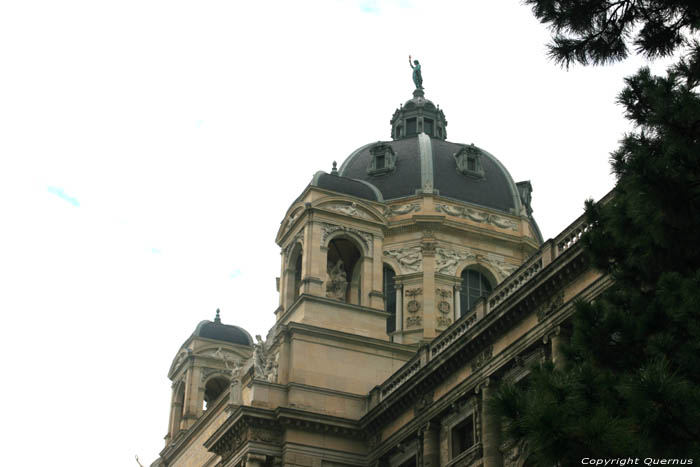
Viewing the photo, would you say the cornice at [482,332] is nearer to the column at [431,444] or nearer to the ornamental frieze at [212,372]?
the column at [431,444]

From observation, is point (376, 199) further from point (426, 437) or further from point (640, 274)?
point (640, 274)

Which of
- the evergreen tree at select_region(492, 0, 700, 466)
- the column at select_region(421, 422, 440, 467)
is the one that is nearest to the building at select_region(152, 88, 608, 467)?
the column at select_region(421, 422, 440, 467)

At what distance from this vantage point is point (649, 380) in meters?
13.6

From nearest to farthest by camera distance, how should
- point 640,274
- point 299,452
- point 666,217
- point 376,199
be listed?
1. point 666,217
2. point 640,274
3. point 299,452
4. point 376,199

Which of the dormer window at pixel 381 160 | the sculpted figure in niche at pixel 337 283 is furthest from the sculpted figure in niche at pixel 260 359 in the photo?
the dormer window at pixel 381 160

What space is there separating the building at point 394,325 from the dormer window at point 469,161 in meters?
0.08

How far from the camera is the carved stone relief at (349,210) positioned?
43.5 metres

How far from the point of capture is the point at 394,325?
49.7 meters

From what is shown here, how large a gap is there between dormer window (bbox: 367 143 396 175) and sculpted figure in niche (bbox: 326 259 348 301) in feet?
37.8

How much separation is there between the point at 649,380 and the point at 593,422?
0.86 metres

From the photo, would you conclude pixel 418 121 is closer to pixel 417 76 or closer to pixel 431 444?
pixel 417 76

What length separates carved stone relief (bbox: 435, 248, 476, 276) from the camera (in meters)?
51.0

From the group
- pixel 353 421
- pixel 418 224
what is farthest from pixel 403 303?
pixel 353 421

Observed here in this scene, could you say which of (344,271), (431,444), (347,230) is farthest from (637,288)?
(344,271)
